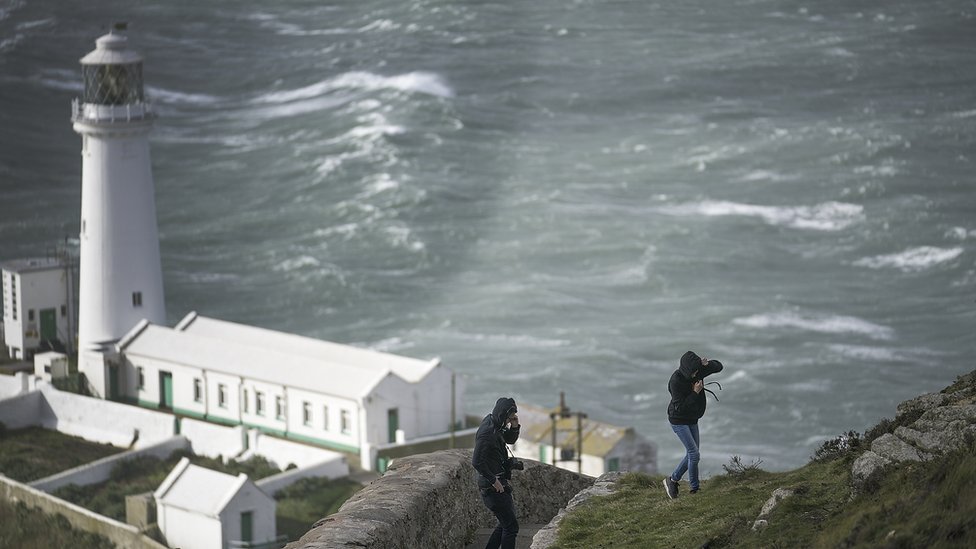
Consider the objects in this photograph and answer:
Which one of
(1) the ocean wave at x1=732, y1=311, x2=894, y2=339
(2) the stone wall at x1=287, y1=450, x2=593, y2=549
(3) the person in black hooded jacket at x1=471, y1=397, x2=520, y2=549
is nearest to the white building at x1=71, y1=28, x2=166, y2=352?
(2) the stone wall at x1=287, y1=450, x2=593, y2=549

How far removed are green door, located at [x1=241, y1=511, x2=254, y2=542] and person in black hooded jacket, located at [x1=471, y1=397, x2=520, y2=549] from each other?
900 inches

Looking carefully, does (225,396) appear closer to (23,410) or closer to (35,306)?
(23,410)

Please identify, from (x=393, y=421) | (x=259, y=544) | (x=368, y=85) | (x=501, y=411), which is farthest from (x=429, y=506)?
(x=368, y=85)

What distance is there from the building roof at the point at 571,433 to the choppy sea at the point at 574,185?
42.3 ft

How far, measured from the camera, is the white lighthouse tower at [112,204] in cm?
4809

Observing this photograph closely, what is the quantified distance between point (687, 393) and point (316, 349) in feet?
101

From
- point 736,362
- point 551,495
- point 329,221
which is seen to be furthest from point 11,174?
point 551,495

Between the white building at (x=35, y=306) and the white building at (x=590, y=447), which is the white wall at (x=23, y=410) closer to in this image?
the white building at (x=35, y=306)

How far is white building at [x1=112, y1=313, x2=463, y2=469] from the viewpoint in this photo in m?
42.8

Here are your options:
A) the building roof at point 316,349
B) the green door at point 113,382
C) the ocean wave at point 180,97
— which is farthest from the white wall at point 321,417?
the ocean wave at point 180,97

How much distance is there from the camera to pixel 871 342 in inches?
2867

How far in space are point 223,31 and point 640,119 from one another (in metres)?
34.2

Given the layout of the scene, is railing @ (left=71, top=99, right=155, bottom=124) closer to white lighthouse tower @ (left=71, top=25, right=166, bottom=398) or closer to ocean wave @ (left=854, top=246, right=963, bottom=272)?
white lighthouse tower @ (left=71, top=25, right=166, bottom=398)

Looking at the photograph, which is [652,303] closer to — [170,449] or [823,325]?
[823,325]
